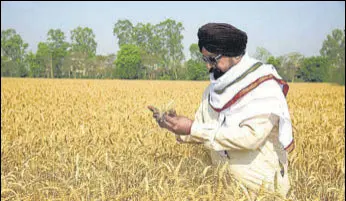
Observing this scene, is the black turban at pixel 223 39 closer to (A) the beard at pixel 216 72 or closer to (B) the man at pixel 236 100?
(B) the man at pixel 236 100

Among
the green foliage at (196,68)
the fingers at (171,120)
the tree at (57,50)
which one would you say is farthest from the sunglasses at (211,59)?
the tree at (57,50)

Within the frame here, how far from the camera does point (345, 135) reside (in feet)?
17.8

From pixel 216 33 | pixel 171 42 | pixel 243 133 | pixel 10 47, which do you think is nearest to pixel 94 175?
pixel 243 133

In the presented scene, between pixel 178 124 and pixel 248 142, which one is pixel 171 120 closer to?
pixel 178 124

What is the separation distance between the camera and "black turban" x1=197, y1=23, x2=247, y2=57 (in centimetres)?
191

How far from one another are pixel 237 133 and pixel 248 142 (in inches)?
3.3

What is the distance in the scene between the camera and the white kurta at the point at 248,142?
195 cm

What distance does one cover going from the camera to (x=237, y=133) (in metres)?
1.95

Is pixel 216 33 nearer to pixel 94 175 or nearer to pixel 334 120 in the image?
pixel 94 175

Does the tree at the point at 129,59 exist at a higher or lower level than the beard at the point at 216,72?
higher

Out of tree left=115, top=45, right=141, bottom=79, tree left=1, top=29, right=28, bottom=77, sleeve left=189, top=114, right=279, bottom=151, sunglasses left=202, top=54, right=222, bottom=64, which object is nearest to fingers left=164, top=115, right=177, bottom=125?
sleeve left=189, top=114, right=279, bottom=151

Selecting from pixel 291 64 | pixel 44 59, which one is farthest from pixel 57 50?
pixel 291 64

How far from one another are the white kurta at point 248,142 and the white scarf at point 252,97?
1cm

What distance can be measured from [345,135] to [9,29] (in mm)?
74028
